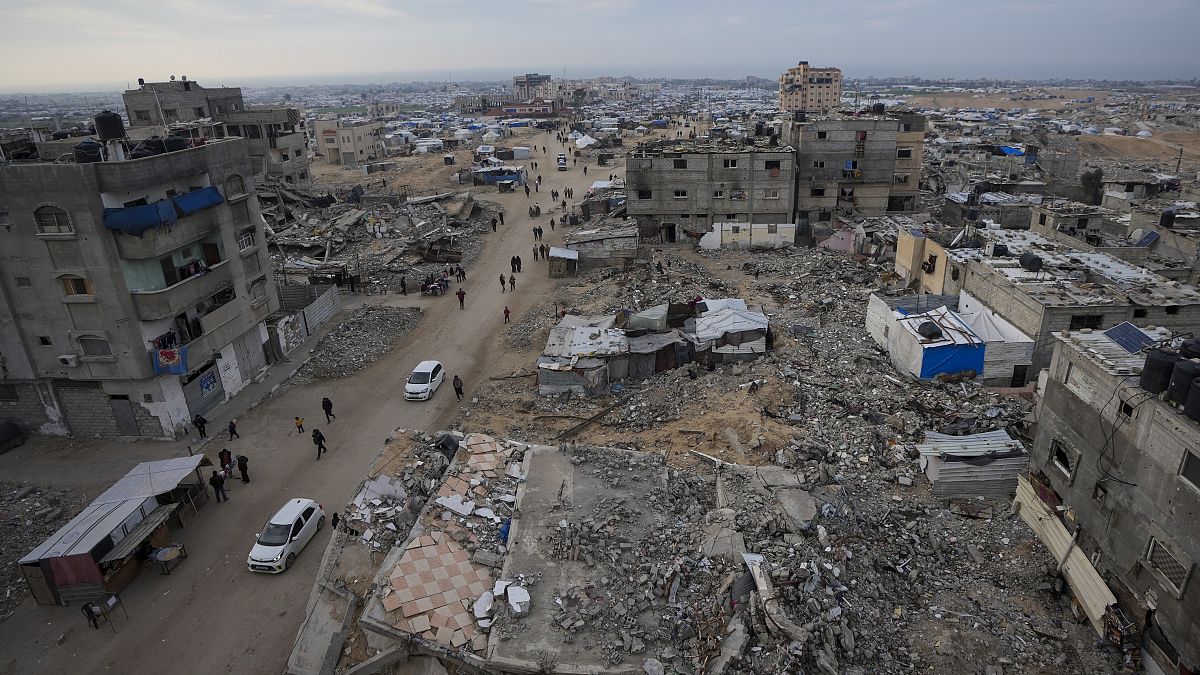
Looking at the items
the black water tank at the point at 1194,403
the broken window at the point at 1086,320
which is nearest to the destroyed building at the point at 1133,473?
the black water tank at the point at 1194,403

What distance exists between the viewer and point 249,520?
1788 centimetres

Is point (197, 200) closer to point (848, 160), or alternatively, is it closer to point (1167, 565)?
point (1167, 565)

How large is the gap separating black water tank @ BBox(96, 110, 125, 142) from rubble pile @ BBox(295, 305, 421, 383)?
33.6 feet

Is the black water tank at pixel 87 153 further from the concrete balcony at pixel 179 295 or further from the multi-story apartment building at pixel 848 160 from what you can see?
the multi-story apartment building at pixel 848 160

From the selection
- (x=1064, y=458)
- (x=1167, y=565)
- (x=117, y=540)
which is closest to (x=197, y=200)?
(x=117, y=540)

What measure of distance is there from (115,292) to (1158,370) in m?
26.1

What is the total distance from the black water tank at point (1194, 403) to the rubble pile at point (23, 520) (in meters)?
23.9

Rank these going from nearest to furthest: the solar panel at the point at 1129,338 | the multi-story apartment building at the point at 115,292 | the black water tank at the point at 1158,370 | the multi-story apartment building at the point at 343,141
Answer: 1. the black water tank at the point at 1158,370
2. the solar panel at the point at 1129,338
3. the multi-story apartment building at the point at 115,292
4. the multi-story apartment building at the point at 343,141

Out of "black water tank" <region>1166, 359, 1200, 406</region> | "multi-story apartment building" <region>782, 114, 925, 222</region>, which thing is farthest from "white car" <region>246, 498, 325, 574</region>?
"multi-story apartment building" <region>782, 114, 925, 222</region>

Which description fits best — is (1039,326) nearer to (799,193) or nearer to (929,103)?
(799,193)

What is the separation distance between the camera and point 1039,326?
69.2 ft

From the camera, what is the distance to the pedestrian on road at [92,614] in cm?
1421

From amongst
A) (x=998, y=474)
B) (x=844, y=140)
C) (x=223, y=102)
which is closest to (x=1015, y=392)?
(x=998, y=474)

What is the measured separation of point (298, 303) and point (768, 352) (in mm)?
22848
